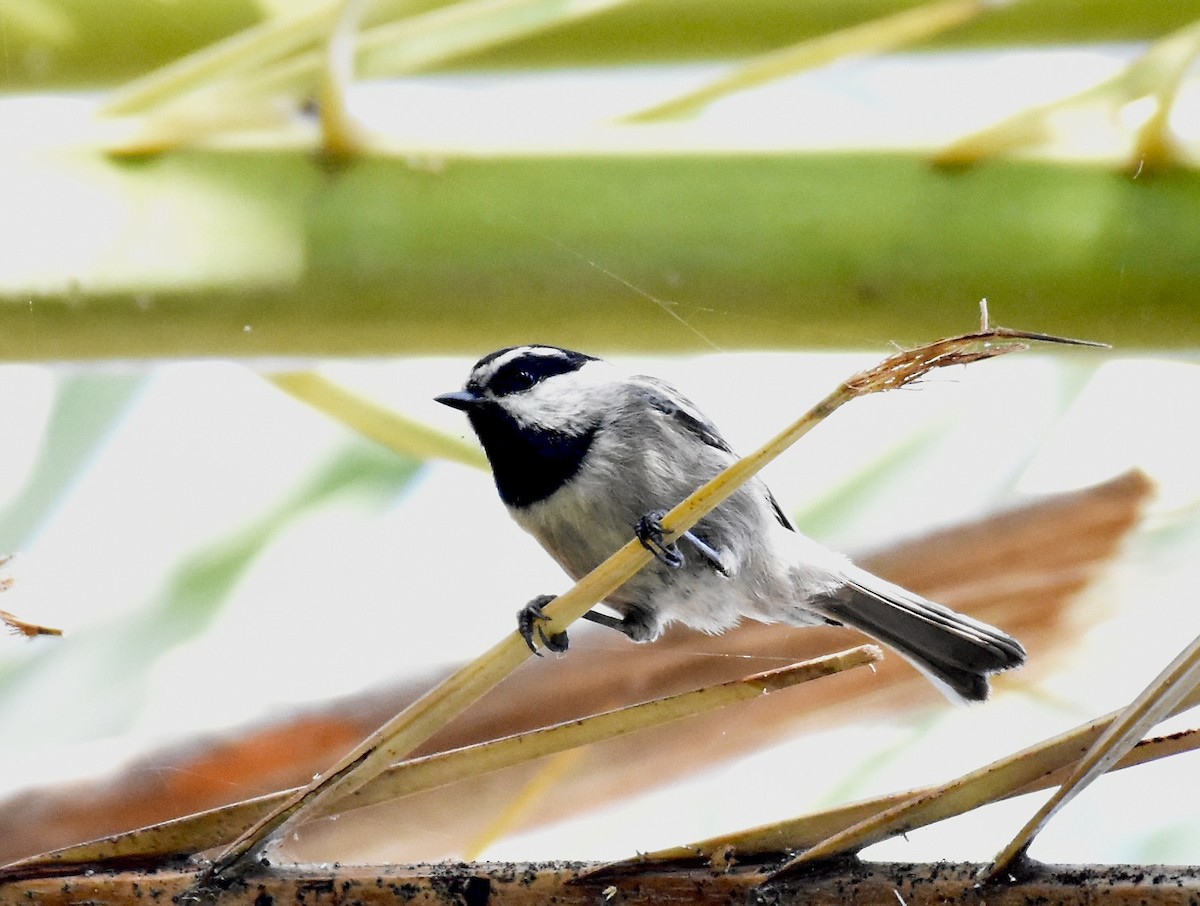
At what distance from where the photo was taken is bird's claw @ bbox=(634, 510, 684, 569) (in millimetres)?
638

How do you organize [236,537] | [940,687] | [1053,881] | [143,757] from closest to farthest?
[1053,881] < [143,757] < [940,687] < [236,537]

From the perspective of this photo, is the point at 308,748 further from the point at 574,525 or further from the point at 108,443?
the point at 108,443

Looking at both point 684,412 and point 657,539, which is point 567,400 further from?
point 657,539

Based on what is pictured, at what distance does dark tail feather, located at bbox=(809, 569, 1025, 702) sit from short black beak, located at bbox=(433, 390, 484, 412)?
0.98 ft

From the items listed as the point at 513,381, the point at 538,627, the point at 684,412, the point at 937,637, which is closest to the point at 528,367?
the point at 513,381

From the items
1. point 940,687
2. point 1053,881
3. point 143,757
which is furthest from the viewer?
point 940,687

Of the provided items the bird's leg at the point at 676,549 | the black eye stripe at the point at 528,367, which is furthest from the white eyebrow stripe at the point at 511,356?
the bird's leg at the point at 676,549

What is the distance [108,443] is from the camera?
3.01ft

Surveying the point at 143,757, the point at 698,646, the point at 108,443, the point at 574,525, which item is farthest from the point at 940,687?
the point at 108,443

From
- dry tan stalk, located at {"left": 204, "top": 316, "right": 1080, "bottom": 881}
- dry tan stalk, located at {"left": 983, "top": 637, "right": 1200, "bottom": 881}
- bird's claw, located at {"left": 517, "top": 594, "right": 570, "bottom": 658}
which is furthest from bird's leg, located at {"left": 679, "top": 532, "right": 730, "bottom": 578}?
dry tan stalk, located at {"left": 983, "top": 637, "right": 1200, "bottom": 881}

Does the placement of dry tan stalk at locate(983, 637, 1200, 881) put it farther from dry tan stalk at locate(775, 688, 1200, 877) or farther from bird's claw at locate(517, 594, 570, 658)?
bird's claw at locate(517, 594, 570, 658)

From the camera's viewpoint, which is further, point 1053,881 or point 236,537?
point 236,537

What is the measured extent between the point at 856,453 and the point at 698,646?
0.20 metres

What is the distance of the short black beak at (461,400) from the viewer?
787mm
